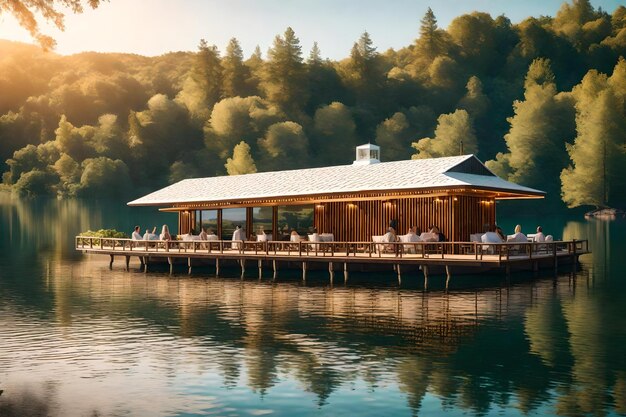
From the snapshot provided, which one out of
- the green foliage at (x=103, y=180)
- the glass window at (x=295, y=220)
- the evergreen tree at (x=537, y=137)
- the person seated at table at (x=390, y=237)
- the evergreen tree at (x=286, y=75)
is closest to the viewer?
the person seated at table at (x=390, y=237)

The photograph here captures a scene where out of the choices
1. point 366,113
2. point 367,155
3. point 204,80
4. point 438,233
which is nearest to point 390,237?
point 438,233

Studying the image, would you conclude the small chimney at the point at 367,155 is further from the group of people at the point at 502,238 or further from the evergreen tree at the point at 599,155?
the evergreen tree at the point at 599,155

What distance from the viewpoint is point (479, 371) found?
17422 mm

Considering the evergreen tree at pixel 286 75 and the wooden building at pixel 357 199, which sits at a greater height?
the evergreen tree at pixel 286 75

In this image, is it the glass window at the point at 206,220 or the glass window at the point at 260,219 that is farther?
the glass window at the point at 206,220

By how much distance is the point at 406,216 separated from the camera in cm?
3950

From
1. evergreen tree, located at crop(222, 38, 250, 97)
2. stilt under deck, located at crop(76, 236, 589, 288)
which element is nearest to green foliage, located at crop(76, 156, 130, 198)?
evergreen tree, located at crop(222, 38, 250, 97)

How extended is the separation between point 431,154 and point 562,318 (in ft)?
238

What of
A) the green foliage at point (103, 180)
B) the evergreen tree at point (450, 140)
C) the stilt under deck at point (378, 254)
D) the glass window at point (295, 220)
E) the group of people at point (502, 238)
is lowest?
the stilt under deck at point (378, 254)

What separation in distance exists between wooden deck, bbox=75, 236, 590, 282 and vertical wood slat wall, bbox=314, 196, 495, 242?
1.73m

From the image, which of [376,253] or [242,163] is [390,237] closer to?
[376,253]

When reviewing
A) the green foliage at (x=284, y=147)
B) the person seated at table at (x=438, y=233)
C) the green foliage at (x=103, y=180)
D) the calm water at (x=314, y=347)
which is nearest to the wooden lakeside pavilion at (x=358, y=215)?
the person seated at table at (x=438, y=233)

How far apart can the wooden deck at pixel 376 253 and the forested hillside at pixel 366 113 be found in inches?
2036

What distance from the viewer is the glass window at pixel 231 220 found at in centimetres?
4769
